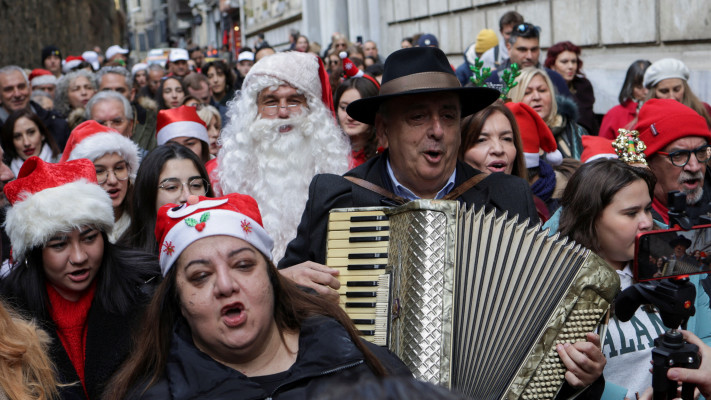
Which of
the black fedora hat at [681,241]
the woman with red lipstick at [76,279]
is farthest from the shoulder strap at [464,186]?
the woman with red lipstick at [76,279]

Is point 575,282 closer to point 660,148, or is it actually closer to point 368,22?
point 660,148

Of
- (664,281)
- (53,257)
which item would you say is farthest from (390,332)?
(53,257)

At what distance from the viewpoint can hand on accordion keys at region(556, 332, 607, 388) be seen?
111 inches

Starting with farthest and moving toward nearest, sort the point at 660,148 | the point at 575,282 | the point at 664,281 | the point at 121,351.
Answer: the point at 660,148 < the point at 121,351 < the point at 575,282 < the point at 664,281

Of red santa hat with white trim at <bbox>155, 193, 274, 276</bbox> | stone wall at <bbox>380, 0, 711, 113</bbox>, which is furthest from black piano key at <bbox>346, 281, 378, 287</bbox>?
stone wall at <bbox>380, 0, 711, 113</bbox>

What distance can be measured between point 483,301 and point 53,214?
1940mm

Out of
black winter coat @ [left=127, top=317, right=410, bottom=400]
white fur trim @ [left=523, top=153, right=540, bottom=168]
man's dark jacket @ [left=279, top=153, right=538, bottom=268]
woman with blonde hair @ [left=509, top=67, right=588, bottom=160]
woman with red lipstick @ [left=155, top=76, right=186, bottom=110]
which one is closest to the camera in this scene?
black winter coat @ [left=127, top=317, right=410, bottom=400]

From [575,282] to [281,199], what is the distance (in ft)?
8.45

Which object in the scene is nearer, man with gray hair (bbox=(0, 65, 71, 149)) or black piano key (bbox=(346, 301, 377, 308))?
black piano key (bbox=(346, 301, 377, 308))

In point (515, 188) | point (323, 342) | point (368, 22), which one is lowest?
point (323, 342)

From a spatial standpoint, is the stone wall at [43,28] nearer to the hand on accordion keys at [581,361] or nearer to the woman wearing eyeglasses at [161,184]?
the woman wearing eyeglasses at [161,184]

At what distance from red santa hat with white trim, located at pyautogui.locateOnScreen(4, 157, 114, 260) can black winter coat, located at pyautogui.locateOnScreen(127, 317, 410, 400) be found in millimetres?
1272

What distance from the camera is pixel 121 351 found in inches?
136

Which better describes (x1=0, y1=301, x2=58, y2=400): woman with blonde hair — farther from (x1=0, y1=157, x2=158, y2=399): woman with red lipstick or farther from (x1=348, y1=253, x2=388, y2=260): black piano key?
(x1=348, y1=253, x2=388, y2=260): black piano key
